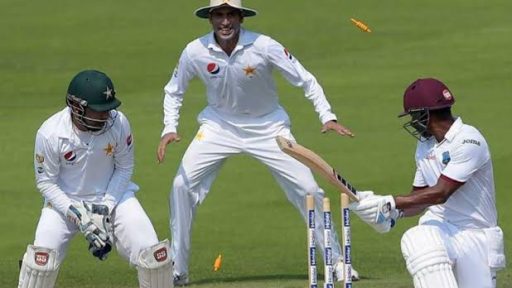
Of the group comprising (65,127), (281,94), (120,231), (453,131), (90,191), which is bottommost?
(281,94)

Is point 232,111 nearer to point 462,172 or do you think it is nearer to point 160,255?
point 160,255

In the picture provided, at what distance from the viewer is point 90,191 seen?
9859 millimetres

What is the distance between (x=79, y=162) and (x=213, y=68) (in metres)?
1.79

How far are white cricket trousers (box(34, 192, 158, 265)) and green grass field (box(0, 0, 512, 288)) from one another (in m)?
1.80

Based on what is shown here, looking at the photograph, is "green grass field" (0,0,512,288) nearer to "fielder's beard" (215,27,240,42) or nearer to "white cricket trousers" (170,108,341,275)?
"white cricket trousers" (170,108,341,275)

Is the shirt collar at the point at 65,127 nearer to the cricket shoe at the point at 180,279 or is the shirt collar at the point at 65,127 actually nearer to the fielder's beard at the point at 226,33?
the fielder's beard at the point at 226,33

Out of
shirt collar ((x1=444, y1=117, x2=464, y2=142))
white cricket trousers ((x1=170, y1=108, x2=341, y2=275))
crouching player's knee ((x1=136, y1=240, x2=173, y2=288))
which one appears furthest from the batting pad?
shirt collar ((x1=444, y1=117, x2=464, y2=142))

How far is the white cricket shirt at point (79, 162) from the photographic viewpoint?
967 centimetres

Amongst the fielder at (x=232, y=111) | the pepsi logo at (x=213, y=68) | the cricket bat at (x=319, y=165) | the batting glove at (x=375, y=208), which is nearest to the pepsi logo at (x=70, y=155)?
the fielder at (x=232, y=111)

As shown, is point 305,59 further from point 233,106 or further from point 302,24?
point 233,106

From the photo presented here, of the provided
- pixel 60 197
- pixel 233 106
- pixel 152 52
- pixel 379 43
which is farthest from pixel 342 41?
pixel 60 197

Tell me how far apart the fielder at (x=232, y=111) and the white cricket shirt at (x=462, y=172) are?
1.85 m

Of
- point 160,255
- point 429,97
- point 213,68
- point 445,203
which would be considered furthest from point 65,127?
point 445,203

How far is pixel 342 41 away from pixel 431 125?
14580 mm
